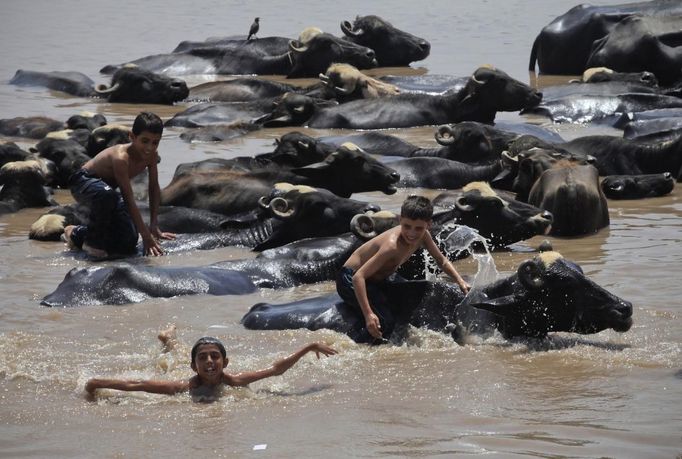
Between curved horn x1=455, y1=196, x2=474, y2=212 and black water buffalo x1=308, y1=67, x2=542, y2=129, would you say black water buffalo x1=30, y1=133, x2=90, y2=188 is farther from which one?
curved horn x1=455, y1=196, x2=474, y2=212

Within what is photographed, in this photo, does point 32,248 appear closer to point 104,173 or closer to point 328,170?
point 104,173

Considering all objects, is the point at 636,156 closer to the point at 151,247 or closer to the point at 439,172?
the point at 439,172

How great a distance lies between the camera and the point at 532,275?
7.98 meters

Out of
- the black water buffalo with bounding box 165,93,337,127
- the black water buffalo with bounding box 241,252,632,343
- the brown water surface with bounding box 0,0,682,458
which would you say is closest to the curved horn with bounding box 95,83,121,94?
the black water buffalo with bounding box 165,93,337,127

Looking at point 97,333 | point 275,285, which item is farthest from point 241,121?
point 97,333

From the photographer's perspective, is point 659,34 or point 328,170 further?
point 659,34

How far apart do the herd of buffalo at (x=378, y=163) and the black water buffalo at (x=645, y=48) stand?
0.02 meters

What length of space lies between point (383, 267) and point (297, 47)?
13198mm

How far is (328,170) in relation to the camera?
12.2 metres

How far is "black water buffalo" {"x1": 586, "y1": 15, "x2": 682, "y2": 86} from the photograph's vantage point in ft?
63.8

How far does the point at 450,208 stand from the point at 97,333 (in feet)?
11.8

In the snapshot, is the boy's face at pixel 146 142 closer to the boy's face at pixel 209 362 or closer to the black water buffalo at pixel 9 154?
the black water buffalo at pixel 9 154

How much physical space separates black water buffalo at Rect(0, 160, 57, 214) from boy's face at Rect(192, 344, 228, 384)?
5.81 meters

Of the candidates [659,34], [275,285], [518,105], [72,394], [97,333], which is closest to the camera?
[72,394]
